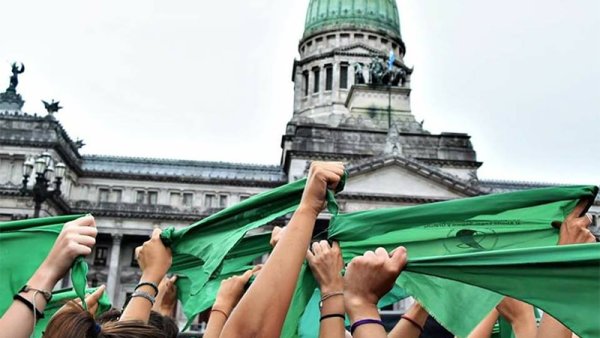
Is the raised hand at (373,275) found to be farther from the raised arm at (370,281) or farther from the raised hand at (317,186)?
the raised hand at (317,186)

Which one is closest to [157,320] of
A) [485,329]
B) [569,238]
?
[485,329]

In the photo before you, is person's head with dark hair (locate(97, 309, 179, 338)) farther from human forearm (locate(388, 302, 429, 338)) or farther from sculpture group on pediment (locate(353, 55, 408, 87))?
sculpture group on pediment (locate(353, 55, 408, 87))

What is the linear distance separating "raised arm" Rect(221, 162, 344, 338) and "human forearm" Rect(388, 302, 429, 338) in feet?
5.44

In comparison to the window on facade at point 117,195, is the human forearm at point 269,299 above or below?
below

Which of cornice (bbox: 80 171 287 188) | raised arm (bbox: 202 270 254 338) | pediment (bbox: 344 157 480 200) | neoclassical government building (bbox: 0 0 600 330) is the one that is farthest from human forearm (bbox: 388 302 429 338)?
cornice (bbox: 80 171 287 188)

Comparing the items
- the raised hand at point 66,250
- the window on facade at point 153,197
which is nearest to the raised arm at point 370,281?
the raised hand at point 66,250

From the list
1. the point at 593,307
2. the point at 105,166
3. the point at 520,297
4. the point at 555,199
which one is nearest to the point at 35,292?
the point at 520,297

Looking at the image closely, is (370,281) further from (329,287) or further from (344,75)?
(344,75)

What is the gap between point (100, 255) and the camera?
51031 mm

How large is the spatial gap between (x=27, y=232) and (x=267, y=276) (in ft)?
8.22

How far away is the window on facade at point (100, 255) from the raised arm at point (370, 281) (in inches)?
1979

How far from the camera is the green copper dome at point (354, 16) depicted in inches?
2906

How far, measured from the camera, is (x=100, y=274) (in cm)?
5009

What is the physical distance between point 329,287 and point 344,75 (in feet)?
226
